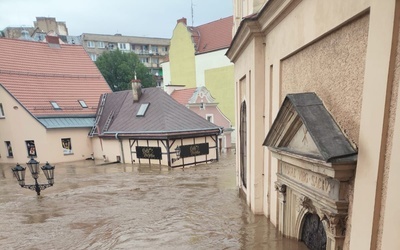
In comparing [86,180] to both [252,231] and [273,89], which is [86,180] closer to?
[252,231]

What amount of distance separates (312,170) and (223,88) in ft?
86.9

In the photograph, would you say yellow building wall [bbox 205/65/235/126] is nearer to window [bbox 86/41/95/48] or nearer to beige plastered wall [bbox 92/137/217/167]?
beige plastered wall [bbox 92/137/217/167]

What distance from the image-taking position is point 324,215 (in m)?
3.29

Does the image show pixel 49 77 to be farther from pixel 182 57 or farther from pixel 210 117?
pixel 182 57

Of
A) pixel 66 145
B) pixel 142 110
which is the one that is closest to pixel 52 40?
pixel 66 145

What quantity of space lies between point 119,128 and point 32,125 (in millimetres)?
7113

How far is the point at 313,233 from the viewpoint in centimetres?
418

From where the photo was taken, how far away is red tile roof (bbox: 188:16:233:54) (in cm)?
2977

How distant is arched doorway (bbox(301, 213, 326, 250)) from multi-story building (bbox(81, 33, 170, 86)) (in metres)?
46.8

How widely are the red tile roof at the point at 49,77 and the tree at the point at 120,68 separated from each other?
525 inches

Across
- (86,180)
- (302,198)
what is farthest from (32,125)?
(302,198)

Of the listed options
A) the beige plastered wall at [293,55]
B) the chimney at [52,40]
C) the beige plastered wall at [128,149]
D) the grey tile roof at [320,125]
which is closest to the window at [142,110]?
the beige plastered wall at [128,149]

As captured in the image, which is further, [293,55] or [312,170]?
[293,55]

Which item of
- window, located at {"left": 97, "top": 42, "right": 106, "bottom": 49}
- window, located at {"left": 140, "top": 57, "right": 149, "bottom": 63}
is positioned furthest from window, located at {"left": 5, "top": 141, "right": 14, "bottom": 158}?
window, located at {"left": 140, "top": 57, "right": 149, "bottom": 63}
